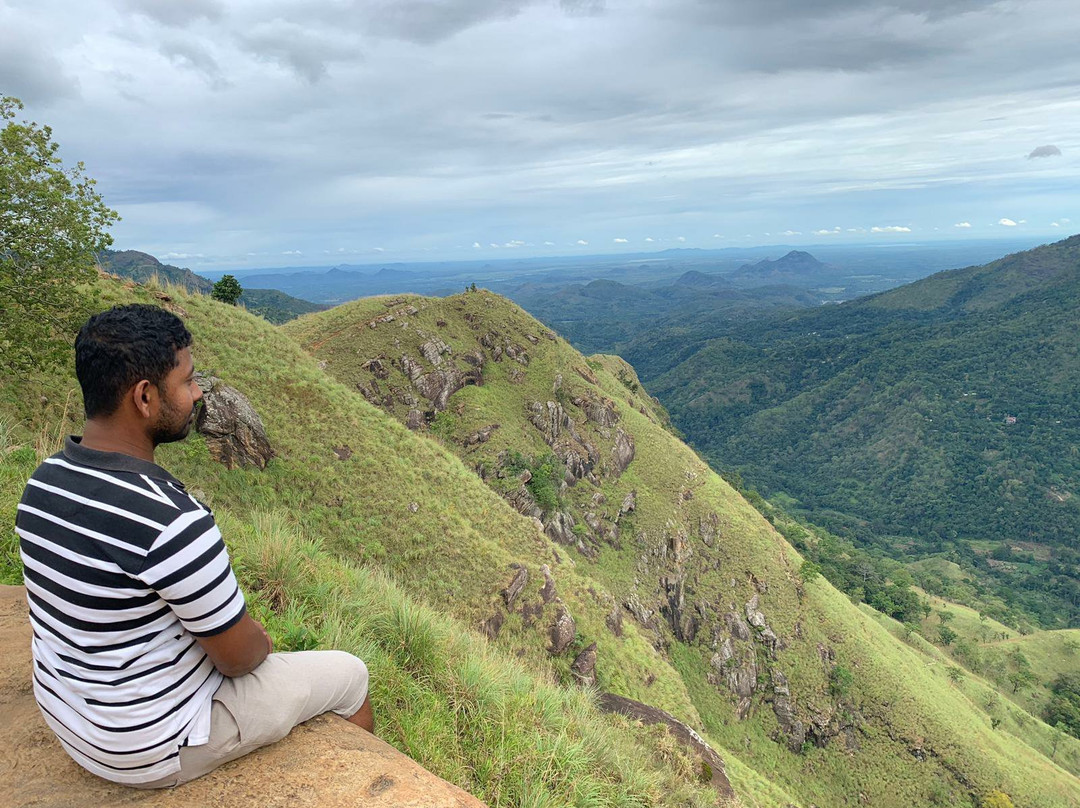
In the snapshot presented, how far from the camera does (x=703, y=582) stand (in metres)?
47.6

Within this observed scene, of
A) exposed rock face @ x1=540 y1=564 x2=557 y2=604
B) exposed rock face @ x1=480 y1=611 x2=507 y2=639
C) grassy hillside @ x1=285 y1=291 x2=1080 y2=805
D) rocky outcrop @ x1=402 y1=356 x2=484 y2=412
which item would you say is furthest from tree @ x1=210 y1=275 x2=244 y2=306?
exposed rock face @ x1=480 y1=611 x2=507 y2=639

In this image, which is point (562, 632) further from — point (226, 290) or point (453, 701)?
point (226, 290)

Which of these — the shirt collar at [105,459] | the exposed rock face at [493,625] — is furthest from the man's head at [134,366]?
the exposed rock face at [493,625]

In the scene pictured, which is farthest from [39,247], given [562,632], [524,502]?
[524,502]

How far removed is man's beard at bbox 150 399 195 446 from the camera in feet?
9.26

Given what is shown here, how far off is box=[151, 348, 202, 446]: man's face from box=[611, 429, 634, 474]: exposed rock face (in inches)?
2031

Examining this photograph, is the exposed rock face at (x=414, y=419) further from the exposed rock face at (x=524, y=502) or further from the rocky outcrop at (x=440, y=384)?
the exposed rock face at (x=524, y=502)

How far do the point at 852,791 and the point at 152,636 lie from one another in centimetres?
5046

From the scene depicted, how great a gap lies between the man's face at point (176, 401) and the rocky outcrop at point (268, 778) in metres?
2.05

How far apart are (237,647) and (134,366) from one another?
157 cm

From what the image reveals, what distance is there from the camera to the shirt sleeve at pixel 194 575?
2.45 metres

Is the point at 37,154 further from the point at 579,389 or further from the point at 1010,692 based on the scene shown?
the point at 1010,692

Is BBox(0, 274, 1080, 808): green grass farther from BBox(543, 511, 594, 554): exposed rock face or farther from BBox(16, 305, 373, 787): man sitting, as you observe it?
BBox(543, 511, 594, 554): exposed rock face

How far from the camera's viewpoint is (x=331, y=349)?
44.5m
